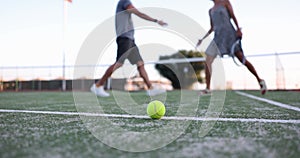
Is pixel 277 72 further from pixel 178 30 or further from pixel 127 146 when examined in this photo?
pixel 127 146

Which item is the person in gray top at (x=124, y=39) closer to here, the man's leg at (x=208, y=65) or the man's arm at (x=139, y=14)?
the man's arm at (x=139, y=14)

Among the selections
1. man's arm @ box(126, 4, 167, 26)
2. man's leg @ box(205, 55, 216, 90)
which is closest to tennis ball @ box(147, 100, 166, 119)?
man's arm @ box(126, 4, 167, 26)

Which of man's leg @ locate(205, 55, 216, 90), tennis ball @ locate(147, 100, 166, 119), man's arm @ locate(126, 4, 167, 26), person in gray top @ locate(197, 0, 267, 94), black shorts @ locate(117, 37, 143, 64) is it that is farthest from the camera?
man's leg @ locate(205, 55, 216, 90)

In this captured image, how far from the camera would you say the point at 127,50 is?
4.05 metres

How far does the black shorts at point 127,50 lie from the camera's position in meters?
4.05

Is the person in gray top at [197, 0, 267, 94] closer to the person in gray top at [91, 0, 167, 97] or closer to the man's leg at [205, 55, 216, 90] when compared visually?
the man's leg at [205, 55, 216, 90]

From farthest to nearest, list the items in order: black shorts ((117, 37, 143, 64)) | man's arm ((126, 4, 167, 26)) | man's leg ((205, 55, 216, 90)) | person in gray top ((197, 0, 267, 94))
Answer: man's leg ((205, 55, 216, 90)) → black shorts ((117, 37, 143, 64)) → person in gray top ((197, 0, 267, 94)) → man's arm ((126, 4, 167, 26))

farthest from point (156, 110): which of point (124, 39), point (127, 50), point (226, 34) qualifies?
point (226, 34)

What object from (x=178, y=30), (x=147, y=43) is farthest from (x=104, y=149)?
(x=147, y=43)

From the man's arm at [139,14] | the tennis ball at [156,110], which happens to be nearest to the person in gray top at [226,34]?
the man's arm at [139,14]

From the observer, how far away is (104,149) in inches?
44.3

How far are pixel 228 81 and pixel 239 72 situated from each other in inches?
31.2

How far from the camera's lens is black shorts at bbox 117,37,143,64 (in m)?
4.05

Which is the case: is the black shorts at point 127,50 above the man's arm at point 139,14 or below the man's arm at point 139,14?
below
